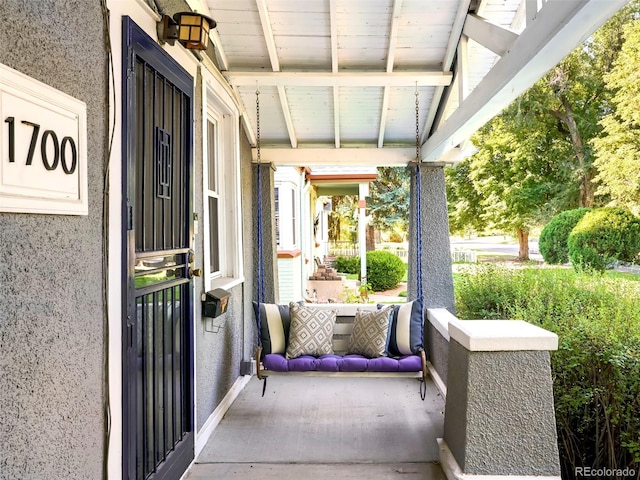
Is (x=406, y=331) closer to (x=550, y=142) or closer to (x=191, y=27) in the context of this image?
(x=191, y=27)

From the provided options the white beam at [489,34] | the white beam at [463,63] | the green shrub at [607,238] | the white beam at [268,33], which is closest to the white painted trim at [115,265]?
the white beam at [268,33]

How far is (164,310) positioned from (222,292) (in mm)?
938

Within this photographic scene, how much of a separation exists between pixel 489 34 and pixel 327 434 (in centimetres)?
292

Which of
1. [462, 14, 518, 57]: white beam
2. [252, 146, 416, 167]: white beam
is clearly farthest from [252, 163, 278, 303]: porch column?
[462, 14, 518, 57]: white beam

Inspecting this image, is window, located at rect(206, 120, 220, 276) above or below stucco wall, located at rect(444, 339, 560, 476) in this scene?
above

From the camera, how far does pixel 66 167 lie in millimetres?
1731

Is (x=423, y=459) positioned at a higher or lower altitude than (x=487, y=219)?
lower

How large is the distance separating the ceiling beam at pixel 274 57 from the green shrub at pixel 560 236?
9.31 m

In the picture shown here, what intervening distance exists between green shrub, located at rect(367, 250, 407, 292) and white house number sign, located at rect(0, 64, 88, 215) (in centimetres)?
1171

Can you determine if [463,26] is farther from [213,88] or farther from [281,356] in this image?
[281,356]

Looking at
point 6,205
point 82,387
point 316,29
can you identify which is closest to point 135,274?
point 82,387

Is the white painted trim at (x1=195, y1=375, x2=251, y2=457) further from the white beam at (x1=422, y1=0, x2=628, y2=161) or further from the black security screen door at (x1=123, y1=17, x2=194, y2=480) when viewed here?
the white beam at (x1=422, y1=0, x2=628, y2=161)

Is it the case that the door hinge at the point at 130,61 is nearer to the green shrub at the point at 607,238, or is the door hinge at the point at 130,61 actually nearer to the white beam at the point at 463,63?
the white beam at the point at 463,63

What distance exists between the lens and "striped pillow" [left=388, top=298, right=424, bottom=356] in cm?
457
